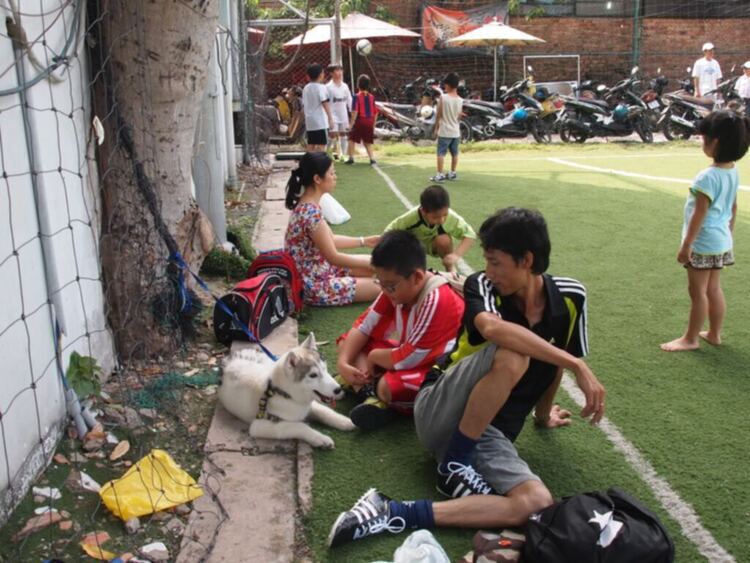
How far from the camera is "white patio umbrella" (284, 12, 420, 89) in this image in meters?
18.9

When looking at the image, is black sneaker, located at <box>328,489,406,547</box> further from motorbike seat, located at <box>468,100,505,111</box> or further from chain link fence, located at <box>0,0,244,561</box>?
motorbike seat, located at <box>468,100,505,111</box>

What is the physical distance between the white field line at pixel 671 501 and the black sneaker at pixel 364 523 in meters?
1.04

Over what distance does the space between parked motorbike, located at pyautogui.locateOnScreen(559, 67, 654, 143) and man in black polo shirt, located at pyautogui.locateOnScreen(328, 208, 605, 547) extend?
14.0 meters

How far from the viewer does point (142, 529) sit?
2801mm

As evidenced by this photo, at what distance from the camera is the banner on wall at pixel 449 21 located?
66.2 ft

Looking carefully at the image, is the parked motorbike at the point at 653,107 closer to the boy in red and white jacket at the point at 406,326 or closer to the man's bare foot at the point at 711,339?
the man's bare foot at the point at 711,339

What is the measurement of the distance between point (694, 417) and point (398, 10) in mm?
19080

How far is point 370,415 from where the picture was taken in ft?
11.3

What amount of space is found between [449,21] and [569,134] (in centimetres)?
597

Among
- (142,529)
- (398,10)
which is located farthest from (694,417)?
(398,10)

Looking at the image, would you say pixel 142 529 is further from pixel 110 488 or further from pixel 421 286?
pixel 421 286

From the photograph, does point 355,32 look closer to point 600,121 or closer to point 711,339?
point 600,121

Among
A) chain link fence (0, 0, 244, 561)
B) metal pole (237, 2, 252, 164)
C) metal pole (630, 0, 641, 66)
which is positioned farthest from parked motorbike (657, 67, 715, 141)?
chain link fence (0, 0, 244, 561)

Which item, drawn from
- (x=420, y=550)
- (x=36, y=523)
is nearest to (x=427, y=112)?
(x=36, y=523)
